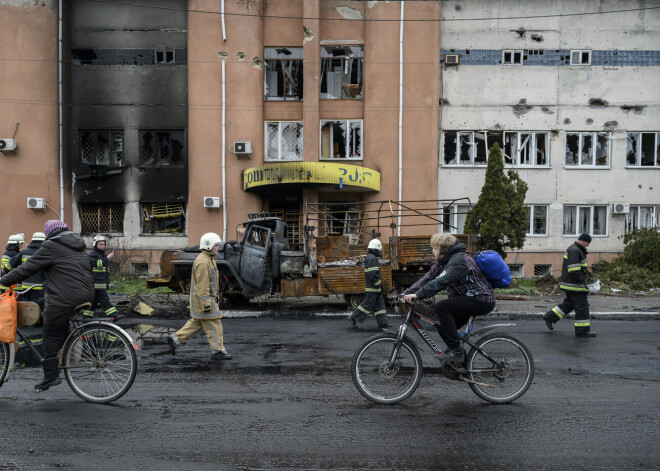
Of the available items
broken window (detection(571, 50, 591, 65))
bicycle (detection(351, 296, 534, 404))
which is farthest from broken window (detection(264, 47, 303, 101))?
bicycle (detection(351, 296, 534, 404))

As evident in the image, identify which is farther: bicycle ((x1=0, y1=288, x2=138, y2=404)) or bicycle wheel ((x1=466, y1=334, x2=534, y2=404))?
bicycle wheel ((x1=466, y1=334, x2=534, y2=404))

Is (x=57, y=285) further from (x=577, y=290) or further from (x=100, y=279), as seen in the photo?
(x=577, y=290)

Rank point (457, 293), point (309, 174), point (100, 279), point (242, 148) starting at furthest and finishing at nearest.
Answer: point (242, 148) < point (309, 174) < point (100, 279) < point (457, 293)

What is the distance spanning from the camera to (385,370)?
552 centimetres

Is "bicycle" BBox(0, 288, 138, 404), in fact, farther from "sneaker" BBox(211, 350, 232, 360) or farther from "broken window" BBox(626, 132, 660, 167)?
"broken window" BBox(626, 132, 660, 167)

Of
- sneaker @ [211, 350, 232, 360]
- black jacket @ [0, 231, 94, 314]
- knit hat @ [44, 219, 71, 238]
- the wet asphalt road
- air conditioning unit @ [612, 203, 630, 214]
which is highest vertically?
air conditioning unit @ [612, 203, 630, 214]

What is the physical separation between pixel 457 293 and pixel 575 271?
534 cm

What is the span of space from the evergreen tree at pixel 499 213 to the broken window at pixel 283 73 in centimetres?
890

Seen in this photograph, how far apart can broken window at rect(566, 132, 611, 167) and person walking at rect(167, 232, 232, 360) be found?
19.8 m

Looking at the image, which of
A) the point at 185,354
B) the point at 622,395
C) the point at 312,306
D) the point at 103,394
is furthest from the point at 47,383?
the point at 312,306

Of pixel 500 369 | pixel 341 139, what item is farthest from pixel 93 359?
pixel 341 139

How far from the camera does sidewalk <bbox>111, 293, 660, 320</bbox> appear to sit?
40.5 feet

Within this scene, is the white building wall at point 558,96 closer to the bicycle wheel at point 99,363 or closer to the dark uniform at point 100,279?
the dark uniform at point 100,279

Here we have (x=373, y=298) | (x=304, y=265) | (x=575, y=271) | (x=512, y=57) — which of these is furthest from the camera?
(x=512, y=57)
